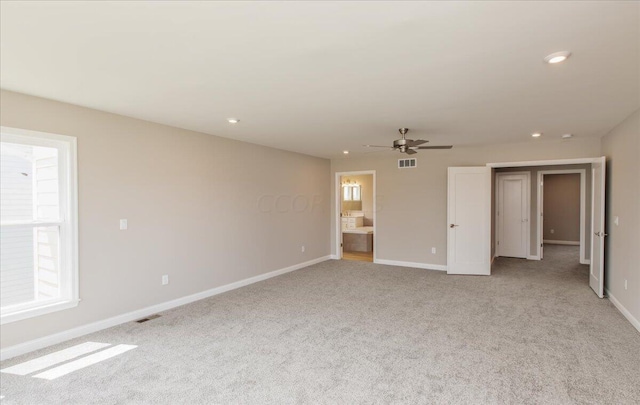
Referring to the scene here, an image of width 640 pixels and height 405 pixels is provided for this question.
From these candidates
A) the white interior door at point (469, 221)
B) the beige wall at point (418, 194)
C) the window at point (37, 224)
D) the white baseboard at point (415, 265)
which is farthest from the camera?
the white baseboard at point (415, 265)

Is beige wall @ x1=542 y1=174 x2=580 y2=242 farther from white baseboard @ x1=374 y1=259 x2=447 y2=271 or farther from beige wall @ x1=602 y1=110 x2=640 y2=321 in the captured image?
beige wall @ x1=602 y1=110 x2=640 y2=321

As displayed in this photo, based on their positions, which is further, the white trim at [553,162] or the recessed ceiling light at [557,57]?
the white trim at [553,162]

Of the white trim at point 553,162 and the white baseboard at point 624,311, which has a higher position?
the white trim at point 553,162

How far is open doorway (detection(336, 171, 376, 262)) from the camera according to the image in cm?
836

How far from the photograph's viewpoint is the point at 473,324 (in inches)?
148

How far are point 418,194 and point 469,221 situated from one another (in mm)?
1149

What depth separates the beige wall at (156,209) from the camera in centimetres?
351

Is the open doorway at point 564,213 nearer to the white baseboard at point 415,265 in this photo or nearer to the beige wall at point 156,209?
the white baseboard at point 415,265

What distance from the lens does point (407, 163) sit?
704 cm

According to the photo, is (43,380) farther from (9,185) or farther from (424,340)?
(424,340)

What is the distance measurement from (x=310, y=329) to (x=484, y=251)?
4.06m

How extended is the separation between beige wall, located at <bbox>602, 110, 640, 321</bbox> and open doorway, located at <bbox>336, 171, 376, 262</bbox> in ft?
14.1

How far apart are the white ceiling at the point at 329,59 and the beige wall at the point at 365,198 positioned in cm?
625

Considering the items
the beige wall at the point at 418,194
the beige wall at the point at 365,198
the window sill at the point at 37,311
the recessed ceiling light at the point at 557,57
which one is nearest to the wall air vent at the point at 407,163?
the beige wall at the point at 418,194
